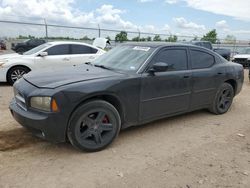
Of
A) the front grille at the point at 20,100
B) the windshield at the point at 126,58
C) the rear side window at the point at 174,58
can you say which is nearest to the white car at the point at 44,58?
the windshield at the point at 126,58

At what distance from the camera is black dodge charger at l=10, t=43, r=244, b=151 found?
11.3 ft

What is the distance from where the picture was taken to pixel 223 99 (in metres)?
5.87

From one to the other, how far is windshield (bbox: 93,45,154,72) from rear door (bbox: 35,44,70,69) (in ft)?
13.2

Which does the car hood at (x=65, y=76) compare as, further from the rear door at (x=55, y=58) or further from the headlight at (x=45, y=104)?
the rear door at (x=55, y=58)

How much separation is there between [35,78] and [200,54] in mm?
3254

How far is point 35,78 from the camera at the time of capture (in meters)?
3.95

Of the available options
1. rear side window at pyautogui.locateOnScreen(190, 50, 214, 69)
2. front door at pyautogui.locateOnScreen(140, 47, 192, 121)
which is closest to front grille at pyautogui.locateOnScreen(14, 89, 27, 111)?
front door at pyautogui.locateOnScreen(140, 47, 192, 121)

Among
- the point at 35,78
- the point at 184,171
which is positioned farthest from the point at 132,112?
the point at 35,78

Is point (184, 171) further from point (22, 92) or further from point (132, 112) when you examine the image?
point (22, 92)

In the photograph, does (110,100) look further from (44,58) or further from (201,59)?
(44,58)

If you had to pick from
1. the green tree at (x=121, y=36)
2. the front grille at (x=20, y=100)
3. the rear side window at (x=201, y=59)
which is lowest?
the front grille at (x=20, y=100)

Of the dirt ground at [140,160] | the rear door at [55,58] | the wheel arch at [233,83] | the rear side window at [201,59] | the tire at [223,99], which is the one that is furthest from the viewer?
the rear door at [55,58]

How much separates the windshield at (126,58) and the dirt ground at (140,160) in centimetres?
117

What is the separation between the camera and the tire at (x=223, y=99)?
5.68m
